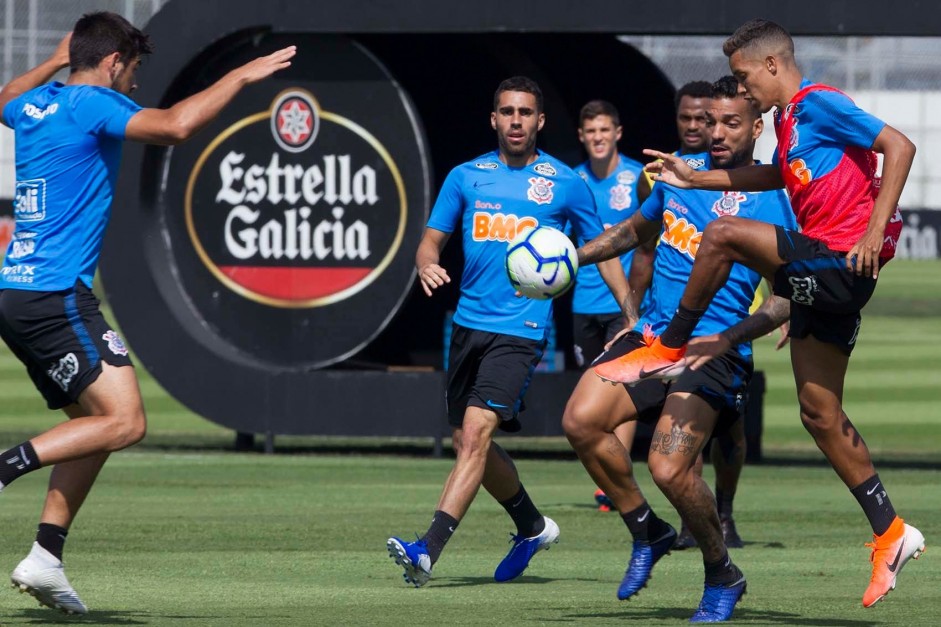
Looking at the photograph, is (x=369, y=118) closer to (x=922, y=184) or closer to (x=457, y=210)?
(x=457, y=210)

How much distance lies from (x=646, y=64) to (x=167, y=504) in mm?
6307

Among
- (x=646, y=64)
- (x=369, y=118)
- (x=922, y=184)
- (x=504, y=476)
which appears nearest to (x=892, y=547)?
(x=504, y=476)

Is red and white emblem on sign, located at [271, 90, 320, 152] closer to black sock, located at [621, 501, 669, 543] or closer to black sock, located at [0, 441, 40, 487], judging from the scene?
black sock, located at [621, 501, 669, 543]

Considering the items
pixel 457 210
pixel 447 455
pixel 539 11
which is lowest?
pixel 447 455

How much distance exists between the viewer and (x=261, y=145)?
47.2 ft

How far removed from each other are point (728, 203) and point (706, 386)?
0.96 meters

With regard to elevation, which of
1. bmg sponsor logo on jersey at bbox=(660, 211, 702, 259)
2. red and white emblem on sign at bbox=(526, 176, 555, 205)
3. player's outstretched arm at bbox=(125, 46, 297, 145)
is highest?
player's outstretched arm at bbox=(125, 46, 297, 145)

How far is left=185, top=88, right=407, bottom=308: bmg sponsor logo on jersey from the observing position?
14.3 m

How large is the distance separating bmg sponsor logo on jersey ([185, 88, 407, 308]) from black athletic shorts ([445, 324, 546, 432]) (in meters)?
5.76

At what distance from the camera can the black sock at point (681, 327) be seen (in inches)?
279

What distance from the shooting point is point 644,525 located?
778cm

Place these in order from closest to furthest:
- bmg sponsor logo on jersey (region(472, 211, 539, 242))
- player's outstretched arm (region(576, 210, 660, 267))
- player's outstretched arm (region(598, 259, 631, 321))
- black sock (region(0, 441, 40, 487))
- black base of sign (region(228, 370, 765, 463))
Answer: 1. black sock (region(0, 441, 40, 487))
2. player's outstretched arm (region(576, 210, 660, 267))
3. bmg sponsor logo on jersey (region(472, 211, 539, 242))
4. player's outstretched arm (region(598, 259, 631, 321))
5. black base of sign (region(228, 370, 765, 463))

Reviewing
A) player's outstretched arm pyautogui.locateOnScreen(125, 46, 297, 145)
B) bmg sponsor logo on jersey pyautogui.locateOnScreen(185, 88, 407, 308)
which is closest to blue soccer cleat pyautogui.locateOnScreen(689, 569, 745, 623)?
player's outstretched arm pyautogui.locateOnScreen(125, 46, 297, 145)

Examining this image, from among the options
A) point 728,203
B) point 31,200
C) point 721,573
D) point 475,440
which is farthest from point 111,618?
point 728,203
